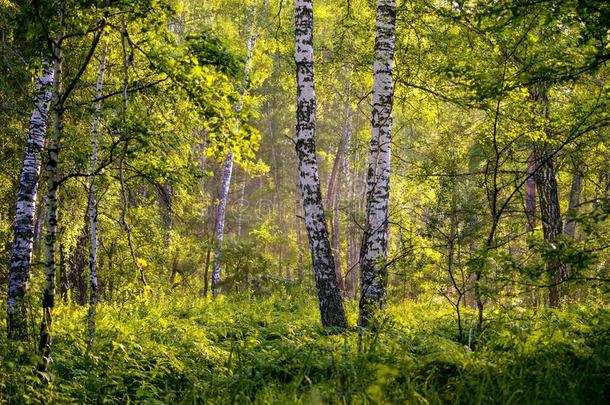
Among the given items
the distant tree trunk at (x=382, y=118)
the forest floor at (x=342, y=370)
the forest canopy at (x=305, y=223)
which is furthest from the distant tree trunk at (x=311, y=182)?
the forest floor at (x=342, y=370)

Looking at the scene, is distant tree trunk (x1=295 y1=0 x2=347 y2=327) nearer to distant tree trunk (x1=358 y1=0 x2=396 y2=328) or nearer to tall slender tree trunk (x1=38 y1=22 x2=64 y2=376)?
distant tree trunk (x1=358 y1=0 x2=396 y2=328)

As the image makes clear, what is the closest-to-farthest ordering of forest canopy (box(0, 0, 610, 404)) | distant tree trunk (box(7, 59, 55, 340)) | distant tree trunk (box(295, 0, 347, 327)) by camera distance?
forest canopy (box(0, 0, 610, 404)), distant tree trunk (box(295, 0, 347, 327)), distant tree trunk (box(7, 59, 55, 340))

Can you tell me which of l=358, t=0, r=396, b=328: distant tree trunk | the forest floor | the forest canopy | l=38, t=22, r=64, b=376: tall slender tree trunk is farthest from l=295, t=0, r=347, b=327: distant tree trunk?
l=38, t=22, r=64, b=376: tall slender tree trunk

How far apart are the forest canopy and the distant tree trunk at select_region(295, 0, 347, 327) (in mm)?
33

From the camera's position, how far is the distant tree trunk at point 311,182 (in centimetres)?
750

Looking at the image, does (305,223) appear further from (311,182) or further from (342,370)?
(342,370)

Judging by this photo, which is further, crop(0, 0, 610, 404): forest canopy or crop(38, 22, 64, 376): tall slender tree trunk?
crop(38, 22, 64, 376): tall slender tree trunk

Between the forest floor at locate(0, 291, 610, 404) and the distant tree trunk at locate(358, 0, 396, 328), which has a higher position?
the distant tree trunk at locate(358, 0, 396, 328)

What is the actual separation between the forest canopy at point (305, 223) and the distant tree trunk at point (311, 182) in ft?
0.11

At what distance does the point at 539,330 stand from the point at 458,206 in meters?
9.06

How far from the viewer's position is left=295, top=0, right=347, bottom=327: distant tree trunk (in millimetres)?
7504

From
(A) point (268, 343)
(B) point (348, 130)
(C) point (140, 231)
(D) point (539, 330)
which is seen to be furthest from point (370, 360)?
(B) point (348, 130)

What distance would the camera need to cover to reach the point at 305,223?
8.70 metres

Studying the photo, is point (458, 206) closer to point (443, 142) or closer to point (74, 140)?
point (443, 142)
